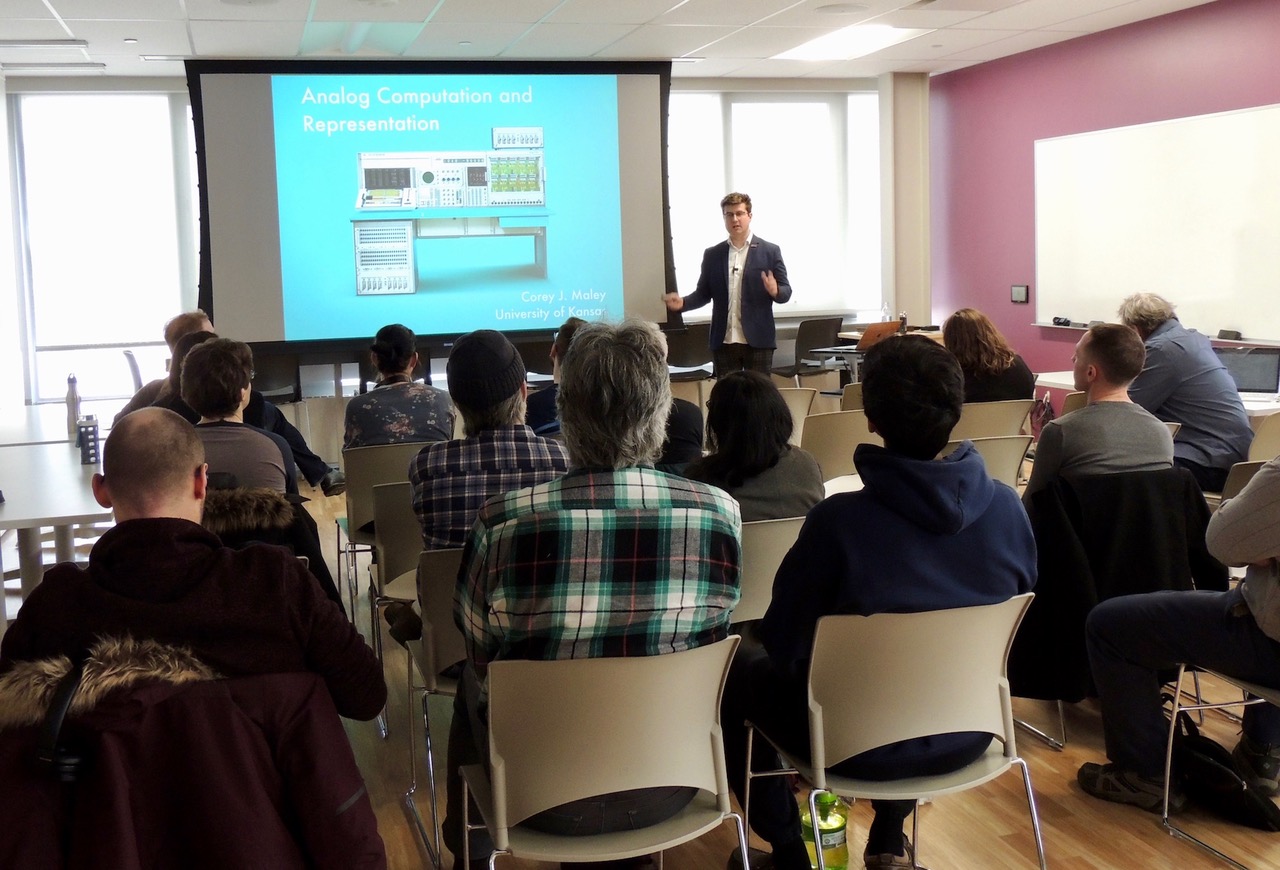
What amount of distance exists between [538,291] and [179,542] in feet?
23.4

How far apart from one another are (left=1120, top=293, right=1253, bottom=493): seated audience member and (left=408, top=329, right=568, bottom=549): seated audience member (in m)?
2.80

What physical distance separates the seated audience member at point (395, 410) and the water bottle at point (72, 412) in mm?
1150

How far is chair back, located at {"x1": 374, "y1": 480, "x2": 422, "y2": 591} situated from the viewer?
132 inches

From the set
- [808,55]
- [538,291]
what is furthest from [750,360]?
[808,55]

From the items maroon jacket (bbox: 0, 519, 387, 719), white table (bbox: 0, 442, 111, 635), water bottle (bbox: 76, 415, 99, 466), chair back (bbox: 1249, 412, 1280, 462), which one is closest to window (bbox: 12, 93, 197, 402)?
Result: white table (bbox: 0, 442, 111, 635)

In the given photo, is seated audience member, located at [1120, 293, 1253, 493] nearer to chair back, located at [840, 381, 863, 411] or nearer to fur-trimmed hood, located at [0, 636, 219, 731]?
chair back, located at [840, 381, 863, 411]

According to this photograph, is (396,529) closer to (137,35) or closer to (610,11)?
(610,11)

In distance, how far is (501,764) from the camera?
1883 millimetres

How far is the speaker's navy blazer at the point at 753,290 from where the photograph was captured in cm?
748

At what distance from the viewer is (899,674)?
2.09 metres

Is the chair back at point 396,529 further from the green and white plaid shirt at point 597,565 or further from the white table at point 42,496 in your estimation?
the green and white plaid shirt at point 597,565

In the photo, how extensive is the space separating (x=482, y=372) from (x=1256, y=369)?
4262 mm

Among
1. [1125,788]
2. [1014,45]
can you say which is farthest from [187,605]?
[1014,45]

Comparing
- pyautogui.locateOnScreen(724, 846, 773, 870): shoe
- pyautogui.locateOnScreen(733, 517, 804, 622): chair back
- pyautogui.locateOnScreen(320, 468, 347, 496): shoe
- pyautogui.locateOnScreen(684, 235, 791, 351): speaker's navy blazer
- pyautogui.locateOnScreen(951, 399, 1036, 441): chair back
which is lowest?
pyautogui.locateOnScreen(724, 846, 773, 870): shoe
